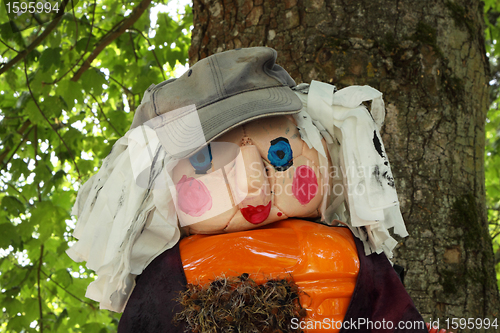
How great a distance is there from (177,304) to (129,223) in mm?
230

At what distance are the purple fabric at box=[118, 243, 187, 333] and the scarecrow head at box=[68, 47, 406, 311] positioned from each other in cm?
3

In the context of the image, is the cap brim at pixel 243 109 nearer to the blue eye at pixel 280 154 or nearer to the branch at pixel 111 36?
the blue eye at pixel 280 154

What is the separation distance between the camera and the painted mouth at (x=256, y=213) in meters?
1.04

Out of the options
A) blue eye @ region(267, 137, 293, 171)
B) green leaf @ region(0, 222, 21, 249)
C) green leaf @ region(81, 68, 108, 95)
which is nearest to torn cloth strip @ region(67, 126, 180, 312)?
blue eye @ region(267, 137, 293, 171)

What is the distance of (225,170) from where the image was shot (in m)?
1.06

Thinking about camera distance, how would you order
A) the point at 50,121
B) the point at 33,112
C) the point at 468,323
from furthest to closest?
1. the point at 50,121
2. the point at 33,112
3. the point at 468,323

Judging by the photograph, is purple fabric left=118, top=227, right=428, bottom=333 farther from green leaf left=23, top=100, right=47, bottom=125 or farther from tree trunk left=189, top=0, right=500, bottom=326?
green leaf left=23, top=100, right=47, bottom=125

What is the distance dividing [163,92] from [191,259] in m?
0.44

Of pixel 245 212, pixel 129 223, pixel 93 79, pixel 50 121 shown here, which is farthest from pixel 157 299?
pixel 50 121

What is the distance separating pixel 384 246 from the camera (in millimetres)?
1133

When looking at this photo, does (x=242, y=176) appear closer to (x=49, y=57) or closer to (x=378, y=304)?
(x=378, y=304)

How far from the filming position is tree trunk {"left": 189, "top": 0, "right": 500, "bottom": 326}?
150 centimetres

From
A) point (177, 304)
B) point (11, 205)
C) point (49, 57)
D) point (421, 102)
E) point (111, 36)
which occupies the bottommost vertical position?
point (177, 304)

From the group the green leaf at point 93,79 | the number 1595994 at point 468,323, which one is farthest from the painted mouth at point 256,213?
the green leaf at point 93,79
